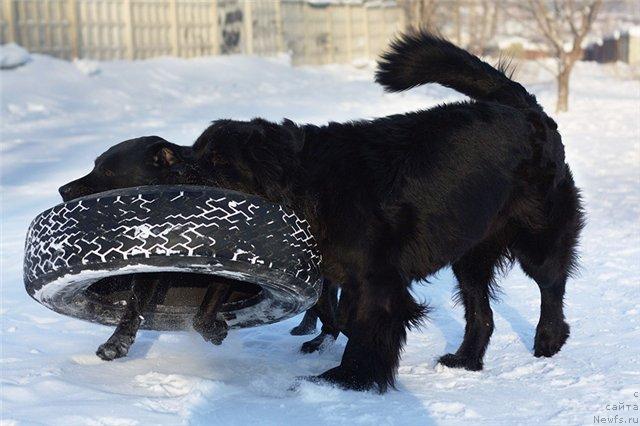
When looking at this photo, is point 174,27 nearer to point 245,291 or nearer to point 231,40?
point 231,40

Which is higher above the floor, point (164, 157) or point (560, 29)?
point (164, 157)

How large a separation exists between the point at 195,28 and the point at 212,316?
22743 millimetres

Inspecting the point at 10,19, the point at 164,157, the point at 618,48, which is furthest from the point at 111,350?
the point at 618,48

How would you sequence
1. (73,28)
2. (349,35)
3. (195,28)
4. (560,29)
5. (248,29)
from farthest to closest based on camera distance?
1. (349,35)
2. (248,29)
3. (195,28)
4. (73,28)
5. (560,29)

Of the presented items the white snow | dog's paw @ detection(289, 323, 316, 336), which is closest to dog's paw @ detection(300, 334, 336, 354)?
dog's paw @ detection(289, 323, 316, 336)

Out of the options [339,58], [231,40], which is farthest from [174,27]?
[339,58]

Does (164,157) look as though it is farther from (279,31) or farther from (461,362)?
(279,31)

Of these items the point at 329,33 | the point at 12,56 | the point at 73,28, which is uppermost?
the point at 73,28

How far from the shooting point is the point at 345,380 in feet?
12.4

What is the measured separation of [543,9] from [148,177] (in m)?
14.7

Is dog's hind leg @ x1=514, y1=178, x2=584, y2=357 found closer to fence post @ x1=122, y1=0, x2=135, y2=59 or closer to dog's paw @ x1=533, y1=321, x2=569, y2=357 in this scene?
dog's paw @ x1=533, y1=321, x2=569, y2=357

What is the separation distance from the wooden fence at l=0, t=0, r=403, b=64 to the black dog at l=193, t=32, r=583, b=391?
16.0 meters

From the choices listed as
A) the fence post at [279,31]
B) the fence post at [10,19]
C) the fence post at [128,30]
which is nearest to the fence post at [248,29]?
the fence post at [279,31]

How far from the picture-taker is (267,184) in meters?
3.75
